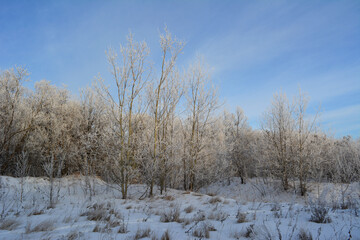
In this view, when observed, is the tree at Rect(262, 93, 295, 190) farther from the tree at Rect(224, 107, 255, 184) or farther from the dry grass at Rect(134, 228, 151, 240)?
the dry grass at Rect(134, 228, 151, 240)

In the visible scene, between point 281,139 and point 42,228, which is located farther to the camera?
point 281,139

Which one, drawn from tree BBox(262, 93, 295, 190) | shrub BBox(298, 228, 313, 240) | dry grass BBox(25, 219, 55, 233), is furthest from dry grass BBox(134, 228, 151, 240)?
tree BBox(262, 93, 295, 190)

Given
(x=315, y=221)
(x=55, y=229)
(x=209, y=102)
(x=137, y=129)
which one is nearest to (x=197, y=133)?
(x=209, y=102)

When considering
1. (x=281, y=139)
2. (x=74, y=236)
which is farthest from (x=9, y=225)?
(x=281, y=139)

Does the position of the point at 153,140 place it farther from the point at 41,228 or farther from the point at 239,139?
the point at 239,139

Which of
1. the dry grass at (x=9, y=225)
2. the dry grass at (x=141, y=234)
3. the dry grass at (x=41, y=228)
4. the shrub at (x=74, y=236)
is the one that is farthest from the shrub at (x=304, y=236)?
the dry grass at (x=9, y=225)

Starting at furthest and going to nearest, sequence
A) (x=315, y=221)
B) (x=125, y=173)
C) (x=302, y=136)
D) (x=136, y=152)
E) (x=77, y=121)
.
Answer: (x=77, y=121)
(x=302, y=136)
(x=136, y=152)
(x=125, y=173)
(x=315, y=221)

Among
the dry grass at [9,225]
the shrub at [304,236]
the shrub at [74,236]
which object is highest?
the shrub at [304,236]

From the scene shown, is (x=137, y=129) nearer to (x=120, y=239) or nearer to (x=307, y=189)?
(x=120, y=239)

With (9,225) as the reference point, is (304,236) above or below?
above

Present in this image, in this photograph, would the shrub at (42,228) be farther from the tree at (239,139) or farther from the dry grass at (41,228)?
the tree at (239,139)

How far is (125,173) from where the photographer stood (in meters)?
7.18

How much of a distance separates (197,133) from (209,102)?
1.86 m

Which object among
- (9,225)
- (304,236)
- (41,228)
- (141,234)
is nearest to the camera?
(304,236)
